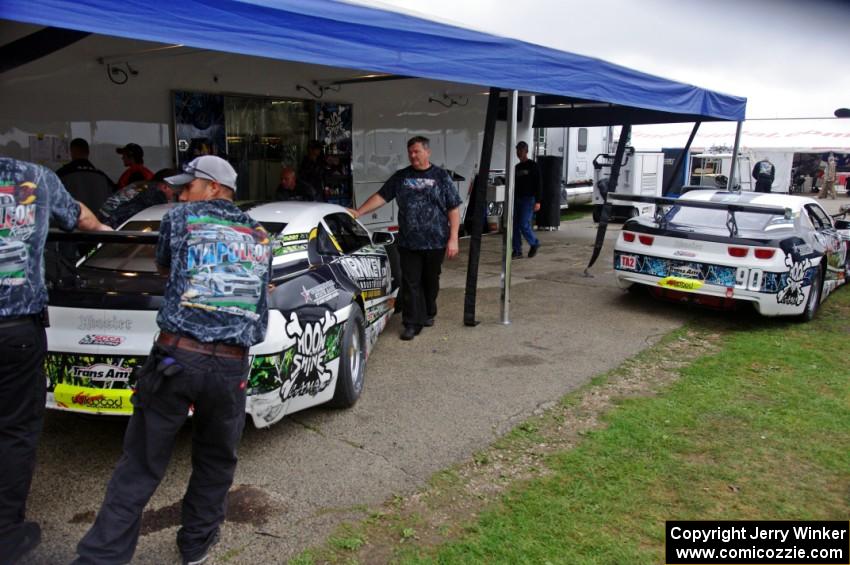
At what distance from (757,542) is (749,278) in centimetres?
402

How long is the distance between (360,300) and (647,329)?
3.43m

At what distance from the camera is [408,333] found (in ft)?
21.6

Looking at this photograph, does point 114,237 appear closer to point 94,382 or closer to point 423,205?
point 94,382

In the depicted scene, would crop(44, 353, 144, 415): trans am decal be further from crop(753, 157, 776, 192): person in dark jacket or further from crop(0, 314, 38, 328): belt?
crop(753, 157, 776, 192): person in dark jacket

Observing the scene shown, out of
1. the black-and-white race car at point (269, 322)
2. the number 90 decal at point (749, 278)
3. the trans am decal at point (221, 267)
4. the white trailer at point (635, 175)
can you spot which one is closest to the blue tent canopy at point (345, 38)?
the black-and-white race car at point (269, 322)

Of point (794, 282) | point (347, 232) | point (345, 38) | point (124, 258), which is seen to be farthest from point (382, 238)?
point (794, 282)

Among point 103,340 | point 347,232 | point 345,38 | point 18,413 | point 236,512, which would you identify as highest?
point 345,38

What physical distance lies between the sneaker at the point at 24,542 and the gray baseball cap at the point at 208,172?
5.39 ft

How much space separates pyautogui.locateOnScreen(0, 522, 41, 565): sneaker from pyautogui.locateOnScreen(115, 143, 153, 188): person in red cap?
518cm

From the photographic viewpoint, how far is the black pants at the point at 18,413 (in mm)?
2824

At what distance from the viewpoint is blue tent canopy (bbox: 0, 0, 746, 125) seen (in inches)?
129

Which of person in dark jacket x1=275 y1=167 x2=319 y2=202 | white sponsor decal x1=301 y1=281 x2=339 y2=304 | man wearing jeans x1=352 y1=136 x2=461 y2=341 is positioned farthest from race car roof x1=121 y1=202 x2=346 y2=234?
person in dark jacket x1=275 y1=167 x2=319 y2=202

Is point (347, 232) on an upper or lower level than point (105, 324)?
upper

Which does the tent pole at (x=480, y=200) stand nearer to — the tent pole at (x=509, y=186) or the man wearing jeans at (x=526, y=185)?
the tent pole at (x=509, y=186)
